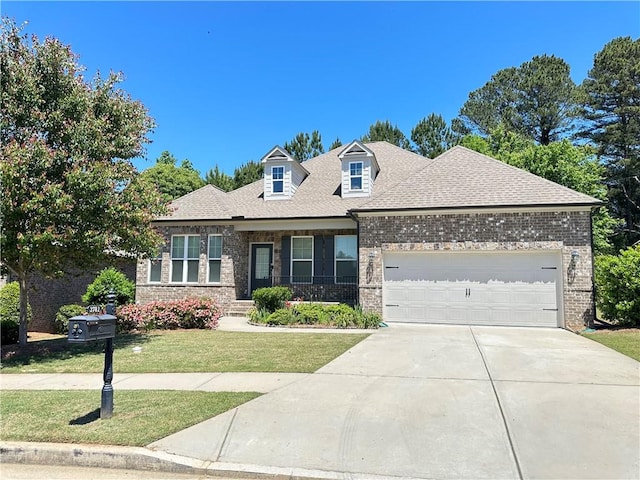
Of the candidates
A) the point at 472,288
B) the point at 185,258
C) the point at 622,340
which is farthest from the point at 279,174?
the point at 622,340

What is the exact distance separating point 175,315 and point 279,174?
7.99 meters

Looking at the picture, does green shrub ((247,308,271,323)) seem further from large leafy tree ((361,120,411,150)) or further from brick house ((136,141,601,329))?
large leafy tree ((361,120,411,150))

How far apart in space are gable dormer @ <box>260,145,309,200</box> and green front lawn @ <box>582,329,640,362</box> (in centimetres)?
1211

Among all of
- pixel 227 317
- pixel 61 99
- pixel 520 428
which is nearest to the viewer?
pixel 520 428

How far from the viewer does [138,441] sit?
434 cm

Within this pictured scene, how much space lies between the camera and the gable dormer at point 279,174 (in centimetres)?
1845

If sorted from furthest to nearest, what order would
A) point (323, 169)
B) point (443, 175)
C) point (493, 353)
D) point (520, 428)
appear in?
1. point (323, 169)
2. point (443, 175)
3. point (493, 353)
4. point (520, 428)

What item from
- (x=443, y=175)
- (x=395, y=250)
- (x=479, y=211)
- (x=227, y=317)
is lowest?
(x=227, y=317)

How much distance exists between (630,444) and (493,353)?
4553 mm

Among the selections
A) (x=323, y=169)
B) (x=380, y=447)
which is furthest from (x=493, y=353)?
(x=323, y=169)

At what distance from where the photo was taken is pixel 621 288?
12055 millimetres

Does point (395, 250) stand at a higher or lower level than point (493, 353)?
higher

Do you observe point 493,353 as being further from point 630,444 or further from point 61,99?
point 61,99

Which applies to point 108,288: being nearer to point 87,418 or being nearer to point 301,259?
point 301,259
